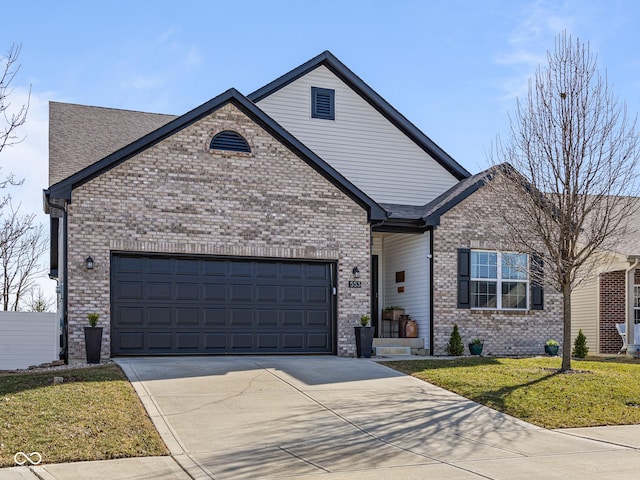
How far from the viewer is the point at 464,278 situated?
1986 cm

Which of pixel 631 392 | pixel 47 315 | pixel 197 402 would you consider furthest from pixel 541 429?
pixel 47 315

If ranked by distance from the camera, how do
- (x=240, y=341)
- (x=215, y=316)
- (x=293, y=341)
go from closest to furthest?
(x=215, y=316), (x=240, y=341), (x=293, y=341)

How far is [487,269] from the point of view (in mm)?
20281

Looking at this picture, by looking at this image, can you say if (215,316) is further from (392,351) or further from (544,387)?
(544,387)

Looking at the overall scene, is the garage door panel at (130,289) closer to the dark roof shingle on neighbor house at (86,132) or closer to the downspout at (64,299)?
the downspout at (64,299)

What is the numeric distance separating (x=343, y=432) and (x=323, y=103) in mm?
13596

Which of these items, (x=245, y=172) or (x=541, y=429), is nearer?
(x=541, y=429)

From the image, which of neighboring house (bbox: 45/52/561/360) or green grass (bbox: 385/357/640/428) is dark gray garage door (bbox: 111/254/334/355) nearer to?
neighboring house (bbox: 45/52/561/360)

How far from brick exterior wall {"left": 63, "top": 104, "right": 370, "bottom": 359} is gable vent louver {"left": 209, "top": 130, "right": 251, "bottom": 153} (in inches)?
4.8

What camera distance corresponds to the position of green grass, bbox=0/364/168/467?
8914mm

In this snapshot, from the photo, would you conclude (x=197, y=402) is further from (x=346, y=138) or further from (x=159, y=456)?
(x=346, y=138)

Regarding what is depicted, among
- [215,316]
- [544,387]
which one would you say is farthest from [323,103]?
[544,387]

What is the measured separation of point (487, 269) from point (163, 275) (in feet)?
28.1

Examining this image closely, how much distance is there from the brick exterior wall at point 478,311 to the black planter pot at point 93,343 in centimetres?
831
